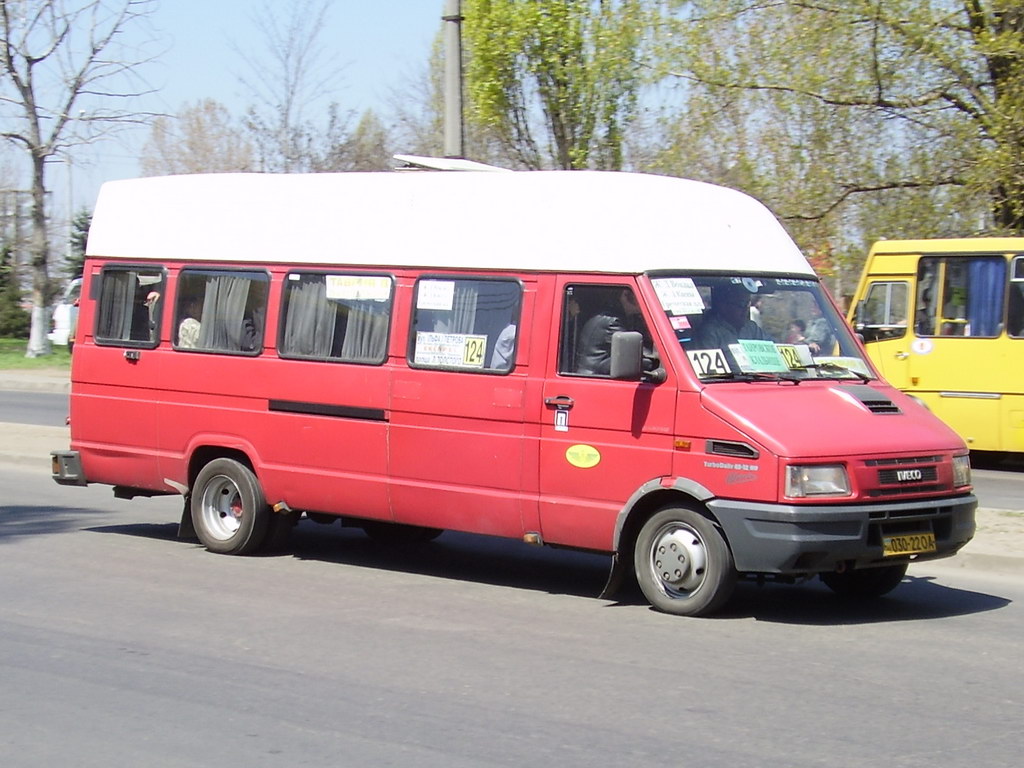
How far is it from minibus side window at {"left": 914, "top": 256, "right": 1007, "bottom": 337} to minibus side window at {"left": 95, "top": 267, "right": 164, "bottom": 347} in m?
11.3

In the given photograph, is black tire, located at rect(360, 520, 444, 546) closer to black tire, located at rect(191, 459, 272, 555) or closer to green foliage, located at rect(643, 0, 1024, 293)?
black tire, located at rect(191, 459, 272, 555)

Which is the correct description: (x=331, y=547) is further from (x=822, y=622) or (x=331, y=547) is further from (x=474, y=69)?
(x=474, y=69)

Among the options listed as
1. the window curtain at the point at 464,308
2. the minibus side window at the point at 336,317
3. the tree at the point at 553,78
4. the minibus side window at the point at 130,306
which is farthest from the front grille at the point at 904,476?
the tree at the point at 553,78

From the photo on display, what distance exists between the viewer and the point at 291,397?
10133mm

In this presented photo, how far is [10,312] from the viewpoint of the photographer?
51594 mm

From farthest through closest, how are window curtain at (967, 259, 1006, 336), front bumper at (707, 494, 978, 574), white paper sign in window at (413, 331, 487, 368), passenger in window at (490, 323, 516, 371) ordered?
window curtain at (967, 259, 1006, 336), white paper sign in window at (413, 331, 487, 368), passenger in window at (490, 323, 516, 371), front bumper at (707, 494, 978, 574)

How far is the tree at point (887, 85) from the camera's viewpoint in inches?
839

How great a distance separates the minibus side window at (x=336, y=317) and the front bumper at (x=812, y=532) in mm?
2864

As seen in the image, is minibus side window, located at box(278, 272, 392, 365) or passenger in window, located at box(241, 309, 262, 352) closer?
minibus side window, located at box(278, 272, 392, 365)

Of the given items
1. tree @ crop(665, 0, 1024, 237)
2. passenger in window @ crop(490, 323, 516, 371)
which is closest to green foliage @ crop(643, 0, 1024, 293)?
tree @ crop(665, 0, 1024, 237)

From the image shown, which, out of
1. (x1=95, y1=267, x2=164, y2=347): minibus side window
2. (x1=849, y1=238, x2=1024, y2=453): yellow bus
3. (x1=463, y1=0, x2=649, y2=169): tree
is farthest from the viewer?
(x1=463, y1=0, x2=649, y2=169): tree

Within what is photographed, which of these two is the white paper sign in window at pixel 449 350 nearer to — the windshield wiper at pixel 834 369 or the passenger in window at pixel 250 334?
the passenger in window at pixel 250 334

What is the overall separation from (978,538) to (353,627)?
16.7 ft

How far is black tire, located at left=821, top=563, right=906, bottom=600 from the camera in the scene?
348 inches
